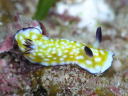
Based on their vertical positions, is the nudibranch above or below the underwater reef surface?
above

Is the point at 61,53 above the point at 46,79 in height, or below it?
above

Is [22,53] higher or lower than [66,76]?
higher

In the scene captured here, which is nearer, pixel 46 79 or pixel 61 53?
pixel 46 79

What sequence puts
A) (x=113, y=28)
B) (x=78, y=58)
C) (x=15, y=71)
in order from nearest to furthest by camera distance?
(x=78, y=58) → (x=15, y=71) → (x=113, y=28)

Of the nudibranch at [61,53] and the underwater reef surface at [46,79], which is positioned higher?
the nudibranch at [61,53]

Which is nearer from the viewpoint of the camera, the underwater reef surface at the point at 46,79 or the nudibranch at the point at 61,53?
the underwater reef surface at the point at 46,79

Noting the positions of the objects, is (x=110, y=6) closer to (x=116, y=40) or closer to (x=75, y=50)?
(x=116, y=40)

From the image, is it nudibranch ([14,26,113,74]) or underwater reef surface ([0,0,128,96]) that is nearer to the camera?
underwater reef surface ([0,0,128,96])

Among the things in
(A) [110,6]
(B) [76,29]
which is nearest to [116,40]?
(B) [76,29]
